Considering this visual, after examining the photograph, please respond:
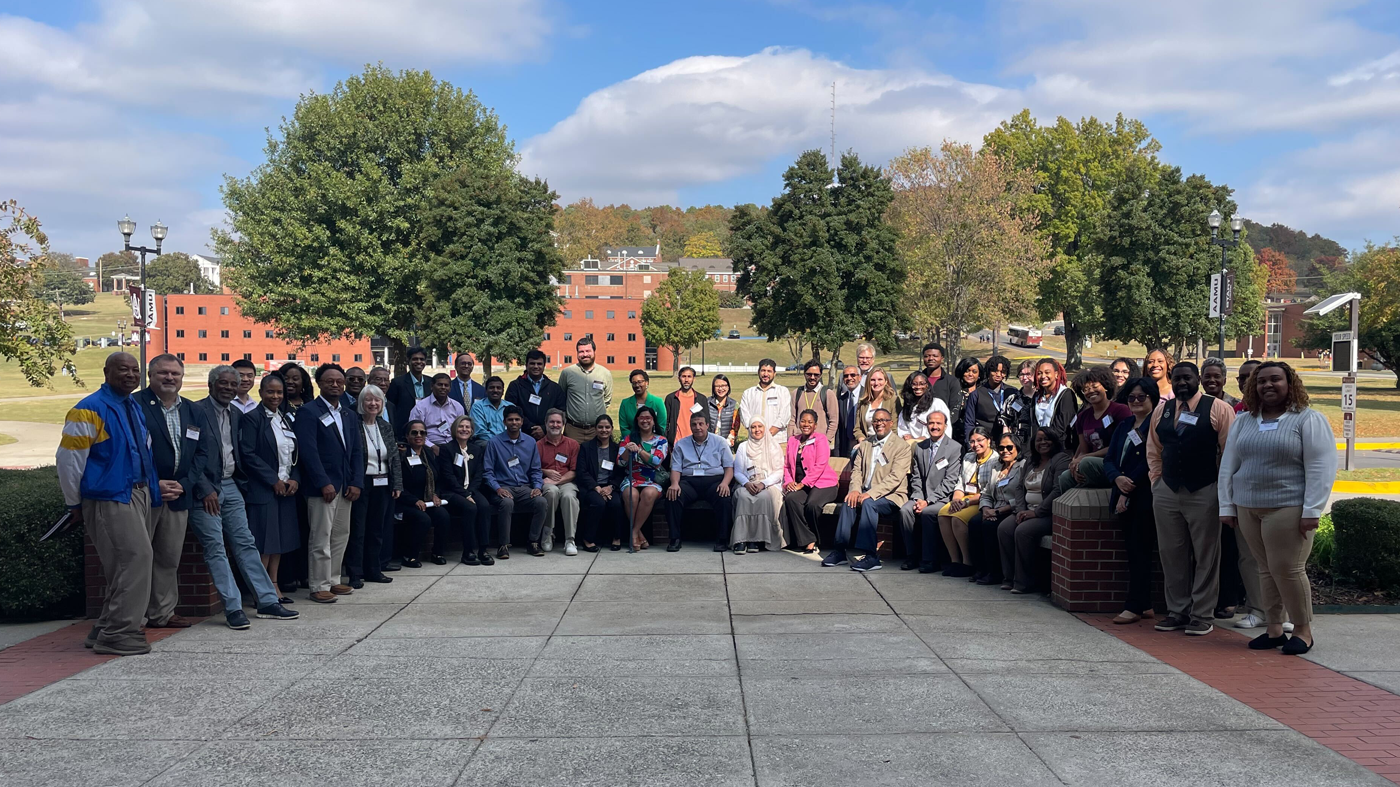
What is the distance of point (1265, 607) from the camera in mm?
6305

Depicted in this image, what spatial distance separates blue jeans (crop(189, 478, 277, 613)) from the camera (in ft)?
22.5

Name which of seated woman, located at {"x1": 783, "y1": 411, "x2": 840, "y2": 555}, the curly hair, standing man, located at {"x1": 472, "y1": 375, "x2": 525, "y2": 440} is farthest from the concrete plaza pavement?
standing man, located at {"x1": 472, "y1": 375, "x2": 525, "y2": 440}

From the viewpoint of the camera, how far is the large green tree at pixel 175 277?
13462 centimetres

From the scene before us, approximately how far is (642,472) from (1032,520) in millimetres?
4089

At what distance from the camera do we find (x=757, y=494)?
10.0 metres

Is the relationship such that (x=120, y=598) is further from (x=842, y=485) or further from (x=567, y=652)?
(x=842, y=485)

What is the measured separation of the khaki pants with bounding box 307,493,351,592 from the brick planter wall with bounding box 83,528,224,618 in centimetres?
83

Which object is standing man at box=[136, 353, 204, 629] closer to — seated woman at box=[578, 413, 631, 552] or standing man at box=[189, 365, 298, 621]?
standing man at box=[189, 365, 298, 621]

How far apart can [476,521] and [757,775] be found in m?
5.88

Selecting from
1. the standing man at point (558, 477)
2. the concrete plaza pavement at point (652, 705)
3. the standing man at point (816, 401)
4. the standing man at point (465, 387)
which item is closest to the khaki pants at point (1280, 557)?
the concrete plaza pavement at point (652, 705)

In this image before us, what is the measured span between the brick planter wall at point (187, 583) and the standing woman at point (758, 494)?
16.2 ft

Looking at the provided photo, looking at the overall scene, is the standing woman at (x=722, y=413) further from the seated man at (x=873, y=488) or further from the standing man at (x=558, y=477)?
the seated man at (x=873, y=488)

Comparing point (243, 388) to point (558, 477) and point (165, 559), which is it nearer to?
point (165, 559)

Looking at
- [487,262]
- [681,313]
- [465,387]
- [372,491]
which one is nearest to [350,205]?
[487,262]
